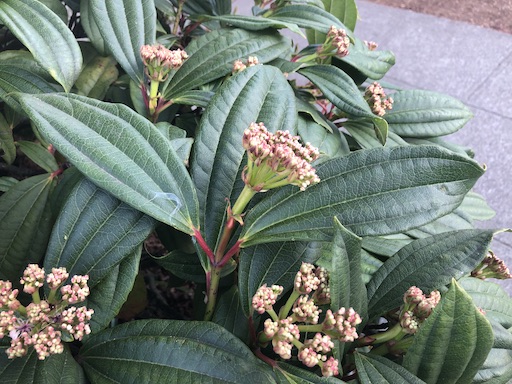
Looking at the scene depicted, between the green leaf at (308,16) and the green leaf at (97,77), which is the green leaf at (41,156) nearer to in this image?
the green leaf at (97,77)

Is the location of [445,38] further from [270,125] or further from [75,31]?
[270,125]

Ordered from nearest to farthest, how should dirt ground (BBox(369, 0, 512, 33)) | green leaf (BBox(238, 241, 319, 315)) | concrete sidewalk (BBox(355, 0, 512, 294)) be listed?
green leaf (BBox(238, 241, 319, 315)), concrete sidewalk (BBox(355, 0, 512, 294)), dirt ground (BBox(369, 0, 512, 33))

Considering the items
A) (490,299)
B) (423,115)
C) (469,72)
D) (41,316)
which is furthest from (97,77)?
(469,72)

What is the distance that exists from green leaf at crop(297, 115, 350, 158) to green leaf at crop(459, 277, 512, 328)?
9.6 inches

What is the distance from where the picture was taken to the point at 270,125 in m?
0.63

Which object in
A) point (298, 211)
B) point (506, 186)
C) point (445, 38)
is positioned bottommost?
point (506, 186)

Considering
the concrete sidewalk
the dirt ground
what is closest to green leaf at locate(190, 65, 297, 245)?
the concrete sidewalk

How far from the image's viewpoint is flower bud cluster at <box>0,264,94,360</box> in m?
0.50

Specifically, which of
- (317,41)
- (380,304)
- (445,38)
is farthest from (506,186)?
(380,304)

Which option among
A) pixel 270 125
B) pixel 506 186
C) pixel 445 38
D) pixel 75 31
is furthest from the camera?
pixel 445 38

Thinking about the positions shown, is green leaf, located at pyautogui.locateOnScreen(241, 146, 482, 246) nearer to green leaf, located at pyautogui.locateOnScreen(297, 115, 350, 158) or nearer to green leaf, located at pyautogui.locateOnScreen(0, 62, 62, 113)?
green leaf, located at pyautogui.locateOnScreen(297, 115, 350, 158)

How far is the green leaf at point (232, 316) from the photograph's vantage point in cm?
60

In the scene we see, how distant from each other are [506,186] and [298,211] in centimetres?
173

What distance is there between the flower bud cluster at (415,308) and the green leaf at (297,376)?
0.09 metres
